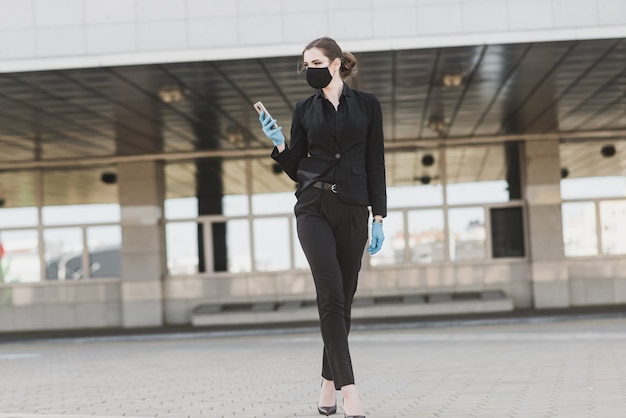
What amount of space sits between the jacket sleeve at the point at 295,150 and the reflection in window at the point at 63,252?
52.0 feet

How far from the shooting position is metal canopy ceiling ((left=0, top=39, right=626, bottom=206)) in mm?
11438

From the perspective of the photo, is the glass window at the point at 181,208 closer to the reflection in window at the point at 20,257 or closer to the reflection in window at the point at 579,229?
the reflection in window at the point at 20,257

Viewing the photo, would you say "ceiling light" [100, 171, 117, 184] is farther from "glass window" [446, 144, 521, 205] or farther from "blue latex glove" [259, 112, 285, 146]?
"blue latex glove" [259, 112, 285, 146]

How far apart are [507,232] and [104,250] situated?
8.34 m

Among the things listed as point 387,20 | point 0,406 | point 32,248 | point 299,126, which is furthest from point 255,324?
point 299,126

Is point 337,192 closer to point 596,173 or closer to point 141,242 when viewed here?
point 141,242

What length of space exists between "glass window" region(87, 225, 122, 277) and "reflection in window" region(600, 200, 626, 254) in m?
9.96

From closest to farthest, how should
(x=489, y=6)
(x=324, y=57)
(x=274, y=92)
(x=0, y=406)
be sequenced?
1. (x=324, y=57)
2. (x=0, y=406)
3. (x=489, y=6)
4. (x=274, y=92)

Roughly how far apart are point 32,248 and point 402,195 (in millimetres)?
7857

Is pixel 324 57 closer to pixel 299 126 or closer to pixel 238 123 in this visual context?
pixel 299 126

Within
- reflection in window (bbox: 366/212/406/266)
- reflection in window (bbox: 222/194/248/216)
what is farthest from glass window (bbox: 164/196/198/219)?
reflection in window (bbox: 366/212/406/266)

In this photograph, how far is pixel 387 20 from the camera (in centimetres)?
1076

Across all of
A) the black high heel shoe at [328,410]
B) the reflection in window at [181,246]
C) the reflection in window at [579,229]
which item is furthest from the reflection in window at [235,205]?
the black high heel shoe at [328,410]

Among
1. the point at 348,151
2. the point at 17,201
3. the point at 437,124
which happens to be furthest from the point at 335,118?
the point at 17,201
